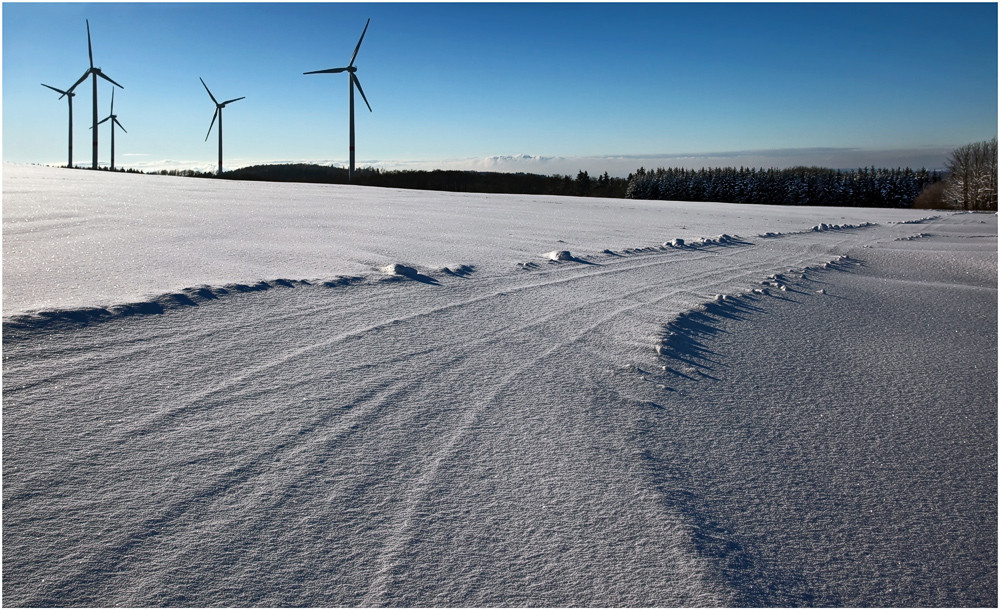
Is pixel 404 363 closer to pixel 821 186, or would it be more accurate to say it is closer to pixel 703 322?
pixel 703 322

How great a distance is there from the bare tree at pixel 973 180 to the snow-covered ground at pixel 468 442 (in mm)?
42324

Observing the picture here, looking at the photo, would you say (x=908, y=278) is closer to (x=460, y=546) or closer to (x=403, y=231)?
(x=403, y=231)

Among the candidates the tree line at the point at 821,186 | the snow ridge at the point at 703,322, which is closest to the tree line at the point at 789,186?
the tree line at the point at 821,186

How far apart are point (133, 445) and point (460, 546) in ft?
3.42

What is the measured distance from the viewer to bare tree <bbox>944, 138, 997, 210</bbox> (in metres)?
35.2

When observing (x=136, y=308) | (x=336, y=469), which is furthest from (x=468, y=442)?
(x=136, y=308)

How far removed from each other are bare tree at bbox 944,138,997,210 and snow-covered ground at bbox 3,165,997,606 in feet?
139

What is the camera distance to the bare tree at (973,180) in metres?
35.2

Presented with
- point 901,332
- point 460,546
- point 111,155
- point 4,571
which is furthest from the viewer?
point 111,155

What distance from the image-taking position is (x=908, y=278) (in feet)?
17.6

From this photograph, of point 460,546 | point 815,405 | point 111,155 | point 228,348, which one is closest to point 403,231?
point 228,348

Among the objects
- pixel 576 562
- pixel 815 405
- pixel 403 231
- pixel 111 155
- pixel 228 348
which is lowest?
pixel 576 562

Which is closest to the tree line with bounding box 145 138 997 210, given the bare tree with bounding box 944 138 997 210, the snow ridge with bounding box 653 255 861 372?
the bare tree with bounding box 944 138 997 210

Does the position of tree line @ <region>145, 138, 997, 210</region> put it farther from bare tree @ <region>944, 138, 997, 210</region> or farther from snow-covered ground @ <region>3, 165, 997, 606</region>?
snow-covered ground @ <region>3, 165, 997, 606</region>
